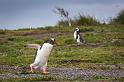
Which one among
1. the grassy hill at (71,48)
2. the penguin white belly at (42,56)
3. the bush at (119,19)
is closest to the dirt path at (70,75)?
the penguin white belly at (42,56)

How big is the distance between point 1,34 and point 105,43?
1170 cm

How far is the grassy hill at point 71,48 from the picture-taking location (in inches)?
911

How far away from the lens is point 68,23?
175 ft

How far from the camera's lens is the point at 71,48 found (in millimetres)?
32812

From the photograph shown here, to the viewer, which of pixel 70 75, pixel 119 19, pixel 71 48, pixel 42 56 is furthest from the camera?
pixel 119 19

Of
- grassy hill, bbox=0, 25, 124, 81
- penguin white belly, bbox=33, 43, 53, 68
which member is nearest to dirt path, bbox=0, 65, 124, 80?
penguin white belly, bbox=33, 43, 53, 68

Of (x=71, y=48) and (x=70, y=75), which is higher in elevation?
(x=70, y=75)

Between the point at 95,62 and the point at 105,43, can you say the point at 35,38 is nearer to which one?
the point at 105,43

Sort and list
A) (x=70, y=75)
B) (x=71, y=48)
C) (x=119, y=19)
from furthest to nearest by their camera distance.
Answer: (x=119, y=19) < (x=71, y=48) < (x=70, y=75)

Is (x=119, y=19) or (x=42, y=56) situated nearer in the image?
(x=42, y=56)

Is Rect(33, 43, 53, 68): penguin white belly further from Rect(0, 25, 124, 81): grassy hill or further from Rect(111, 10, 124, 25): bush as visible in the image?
Rect(111, 10, 124, 25): bush

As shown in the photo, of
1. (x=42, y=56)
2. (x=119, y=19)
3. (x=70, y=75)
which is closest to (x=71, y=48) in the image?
(x=42, y=56)

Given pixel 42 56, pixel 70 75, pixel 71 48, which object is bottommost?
pixel 71 48

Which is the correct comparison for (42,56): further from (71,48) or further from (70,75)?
(71,48)
